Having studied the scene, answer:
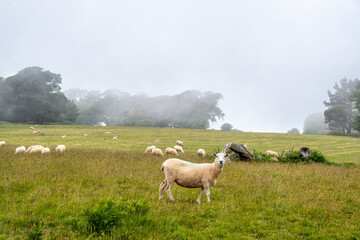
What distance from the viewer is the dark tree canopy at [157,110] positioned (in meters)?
84.9

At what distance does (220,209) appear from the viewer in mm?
6660

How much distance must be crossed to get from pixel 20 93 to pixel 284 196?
2737 inches

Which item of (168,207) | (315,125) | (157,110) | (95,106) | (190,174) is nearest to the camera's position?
(168,207)

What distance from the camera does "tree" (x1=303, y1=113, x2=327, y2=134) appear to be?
119 metres

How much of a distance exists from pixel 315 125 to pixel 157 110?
89.9 metres

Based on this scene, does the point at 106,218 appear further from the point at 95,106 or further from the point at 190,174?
the point at 95,106

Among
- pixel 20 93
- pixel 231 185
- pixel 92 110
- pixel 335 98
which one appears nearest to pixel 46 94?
pixel 20 93

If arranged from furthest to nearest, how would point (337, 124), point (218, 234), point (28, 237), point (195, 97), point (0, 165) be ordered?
1. point (195, 97)
2. point (337, 124)
3. point (0, 165)
4. point (218, 234)
5. point (28, 237)

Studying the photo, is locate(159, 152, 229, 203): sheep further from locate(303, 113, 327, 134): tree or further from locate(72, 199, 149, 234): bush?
locate(303, 113, 327, 134): tree

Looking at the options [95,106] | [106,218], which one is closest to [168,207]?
[106,218]

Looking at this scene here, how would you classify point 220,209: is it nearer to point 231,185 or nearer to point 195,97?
point 231,185

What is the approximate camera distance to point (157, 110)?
86375mm

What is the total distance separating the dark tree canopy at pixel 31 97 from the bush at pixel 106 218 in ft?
215

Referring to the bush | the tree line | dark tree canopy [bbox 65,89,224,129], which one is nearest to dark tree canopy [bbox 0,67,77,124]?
the tree line
